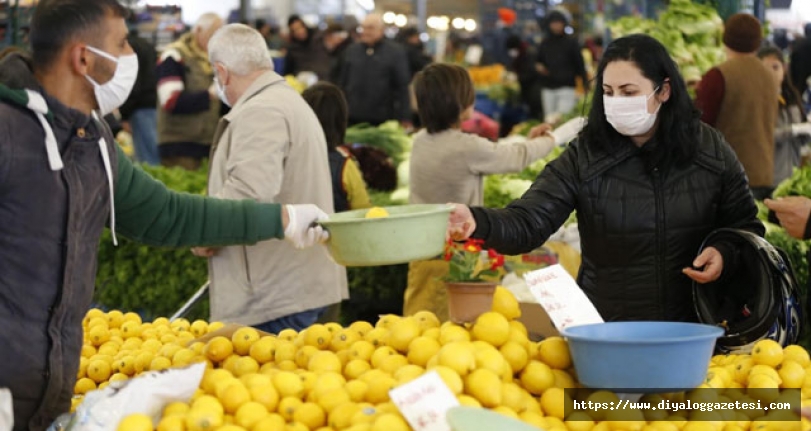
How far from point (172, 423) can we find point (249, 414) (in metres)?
0.18

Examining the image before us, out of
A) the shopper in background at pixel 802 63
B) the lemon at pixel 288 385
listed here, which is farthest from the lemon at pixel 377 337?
the shopper in background at pixel 802 63

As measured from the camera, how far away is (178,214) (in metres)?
3.09

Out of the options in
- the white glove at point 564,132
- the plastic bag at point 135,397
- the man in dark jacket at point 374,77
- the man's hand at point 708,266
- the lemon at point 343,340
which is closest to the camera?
the plastic bag at point 135,397

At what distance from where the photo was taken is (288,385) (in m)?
2.66

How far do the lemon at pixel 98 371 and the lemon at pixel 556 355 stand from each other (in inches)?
55.5

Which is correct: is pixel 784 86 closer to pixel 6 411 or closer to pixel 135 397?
pixel 135 397

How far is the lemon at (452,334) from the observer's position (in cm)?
275

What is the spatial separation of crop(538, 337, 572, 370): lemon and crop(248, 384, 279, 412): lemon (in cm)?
69

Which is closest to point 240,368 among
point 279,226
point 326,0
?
point 279,226

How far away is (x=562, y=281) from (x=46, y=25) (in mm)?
1433

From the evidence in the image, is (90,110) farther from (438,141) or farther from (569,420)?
(438,141)

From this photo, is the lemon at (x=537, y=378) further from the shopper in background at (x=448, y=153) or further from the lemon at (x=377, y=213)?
the shopper in background at (x=448, y=153)

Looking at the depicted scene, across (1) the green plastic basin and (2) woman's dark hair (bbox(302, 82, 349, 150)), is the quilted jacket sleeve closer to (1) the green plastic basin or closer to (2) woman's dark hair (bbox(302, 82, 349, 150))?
(1) the green plastic basin

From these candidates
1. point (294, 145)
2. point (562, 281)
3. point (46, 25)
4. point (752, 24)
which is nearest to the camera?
point (46, 25)
